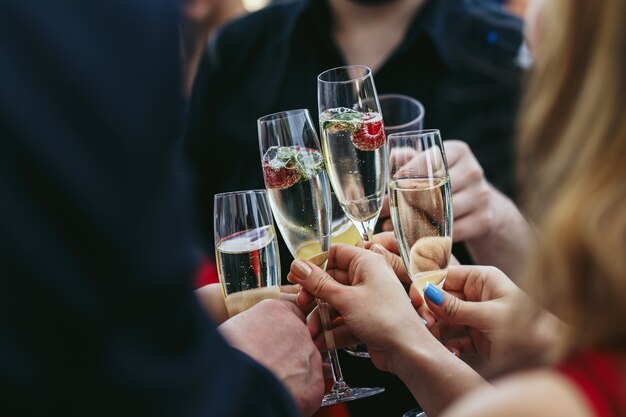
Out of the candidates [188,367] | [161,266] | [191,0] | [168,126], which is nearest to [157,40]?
[168,126]

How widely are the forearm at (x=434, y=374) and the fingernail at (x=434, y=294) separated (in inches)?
4.4

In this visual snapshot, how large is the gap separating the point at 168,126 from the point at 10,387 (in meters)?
0.32

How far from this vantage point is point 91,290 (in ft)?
2.78

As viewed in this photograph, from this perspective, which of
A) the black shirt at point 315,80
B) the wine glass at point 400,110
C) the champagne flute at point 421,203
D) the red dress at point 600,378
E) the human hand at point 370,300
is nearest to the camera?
the red dress at point 600,378

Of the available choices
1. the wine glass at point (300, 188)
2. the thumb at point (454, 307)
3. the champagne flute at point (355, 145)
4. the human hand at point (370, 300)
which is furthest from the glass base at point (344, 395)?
the champagne flute at point (355, 145)

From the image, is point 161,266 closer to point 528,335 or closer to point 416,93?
point 528,335

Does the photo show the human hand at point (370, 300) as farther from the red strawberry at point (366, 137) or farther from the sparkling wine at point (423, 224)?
the red strawberry at point (366, 137)

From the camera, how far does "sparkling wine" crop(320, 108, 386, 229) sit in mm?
1639

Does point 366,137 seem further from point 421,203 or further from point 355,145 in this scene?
point 421,203

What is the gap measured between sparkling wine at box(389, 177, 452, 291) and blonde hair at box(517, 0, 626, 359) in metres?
0.59

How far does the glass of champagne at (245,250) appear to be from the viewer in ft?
5.13

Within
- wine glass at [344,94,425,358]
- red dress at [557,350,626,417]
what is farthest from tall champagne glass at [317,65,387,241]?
red dress at [557,350,626,417]

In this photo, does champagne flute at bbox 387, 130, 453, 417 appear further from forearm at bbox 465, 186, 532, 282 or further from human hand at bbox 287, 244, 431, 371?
forearm at bbox 465, 186, 532, 282

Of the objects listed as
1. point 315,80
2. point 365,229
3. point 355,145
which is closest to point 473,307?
point 365,229
